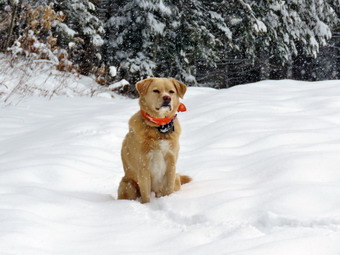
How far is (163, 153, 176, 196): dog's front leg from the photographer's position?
3547mm

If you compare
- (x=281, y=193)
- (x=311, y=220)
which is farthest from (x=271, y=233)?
(x=281, y=193)

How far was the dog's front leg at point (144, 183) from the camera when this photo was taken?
3523 mm

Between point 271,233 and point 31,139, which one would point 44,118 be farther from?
point 271,233

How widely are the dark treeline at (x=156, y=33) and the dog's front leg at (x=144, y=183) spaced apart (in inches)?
259

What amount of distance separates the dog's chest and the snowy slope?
23 cm

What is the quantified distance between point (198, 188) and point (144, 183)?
1.60ft

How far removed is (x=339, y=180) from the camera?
122 inches

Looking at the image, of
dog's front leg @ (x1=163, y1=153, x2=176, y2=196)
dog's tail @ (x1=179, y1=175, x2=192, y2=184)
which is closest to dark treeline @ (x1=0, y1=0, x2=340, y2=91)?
dog's tail @ (x1=179, y1=175, x2=192, y2=184)

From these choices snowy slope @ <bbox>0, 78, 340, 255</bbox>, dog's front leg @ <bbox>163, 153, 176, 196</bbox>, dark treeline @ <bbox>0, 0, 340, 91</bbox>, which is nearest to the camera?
snowy slope @ <bbox>0, 78, 340, 255</bbox>

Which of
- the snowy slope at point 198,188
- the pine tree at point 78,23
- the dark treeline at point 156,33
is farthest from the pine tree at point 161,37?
the snowy slope at point 198,188

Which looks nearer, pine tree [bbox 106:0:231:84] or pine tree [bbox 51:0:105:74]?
pine tree [bbox 51:0:105:74]

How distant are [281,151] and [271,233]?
1851 mm

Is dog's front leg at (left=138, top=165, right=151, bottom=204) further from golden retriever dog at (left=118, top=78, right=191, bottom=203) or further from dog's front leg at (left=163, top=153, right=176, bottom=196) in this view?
dog's front leg at (left=163, top=153, right=176, bottom=196)

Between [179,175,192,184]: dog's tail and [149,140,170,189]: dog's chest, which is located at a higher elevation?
[149,140,170,189]: dog's chest
